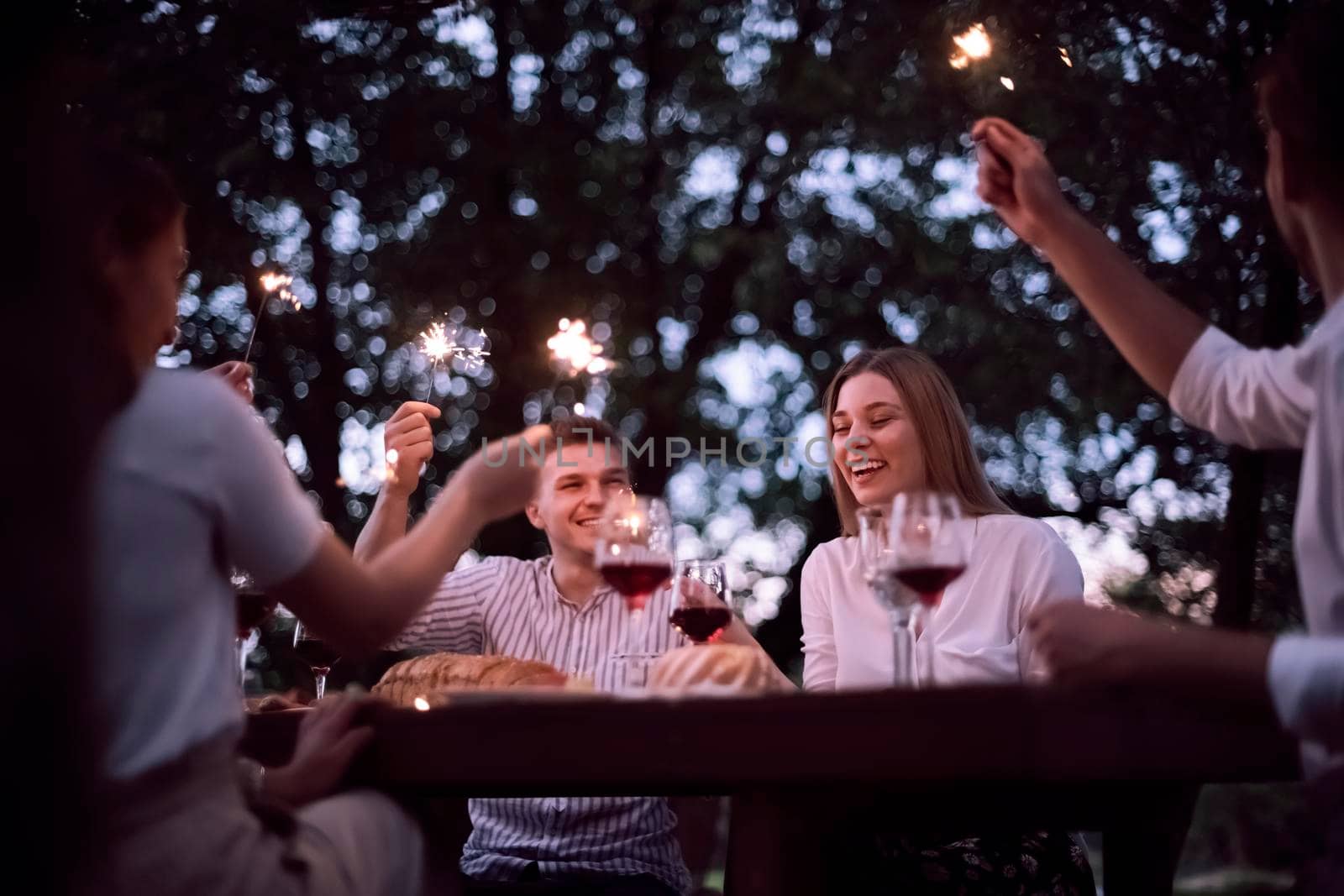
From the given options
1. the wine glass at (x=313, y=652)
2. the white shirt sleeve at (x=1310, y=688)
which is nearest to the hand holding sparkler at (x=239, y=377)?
the wine glass at (x=313, y=652)

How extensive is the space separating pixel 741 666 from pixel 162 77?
487 centimetres

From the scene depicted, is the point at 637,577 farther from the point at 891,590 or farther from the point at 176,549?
the point at 176,549

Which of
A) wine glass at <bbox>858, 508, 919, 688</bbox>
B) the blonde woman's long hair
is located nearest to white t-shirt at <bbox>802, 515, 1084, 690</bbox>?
the blonde woman's long hair

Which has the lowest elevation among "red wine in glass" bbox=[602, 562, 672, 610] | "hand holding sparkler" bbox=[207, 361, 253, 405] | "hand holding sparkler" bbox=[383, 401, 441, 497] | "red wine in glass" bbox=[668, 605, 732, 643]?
"red wine in glass" bbox=[668, 605, 732, 643]

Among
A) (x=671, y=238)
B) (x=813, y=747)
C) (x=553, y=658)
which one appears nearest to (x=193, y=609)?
(x=813, y=747)

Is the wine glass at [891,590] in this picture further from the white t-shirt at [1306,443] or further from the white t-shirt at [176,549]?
the white t-shirt at [176,549]

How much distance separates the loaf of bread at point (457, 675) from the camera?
8.14ft

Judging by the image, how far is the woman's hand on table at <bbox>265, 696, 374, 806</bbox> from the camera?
5.45 feet

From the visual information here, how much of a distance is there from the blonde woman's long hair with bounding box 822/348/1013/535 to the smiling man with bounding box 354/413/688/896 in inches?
30.3

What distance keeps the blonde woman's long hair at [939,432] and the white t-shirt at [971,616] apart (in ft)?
0.63

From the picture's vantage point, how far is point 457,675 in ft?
8.52

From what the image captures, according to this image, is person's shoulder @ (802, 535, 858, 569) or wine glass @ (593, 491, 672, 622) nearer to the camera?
wine glass @ (593, 491, 672, 622)

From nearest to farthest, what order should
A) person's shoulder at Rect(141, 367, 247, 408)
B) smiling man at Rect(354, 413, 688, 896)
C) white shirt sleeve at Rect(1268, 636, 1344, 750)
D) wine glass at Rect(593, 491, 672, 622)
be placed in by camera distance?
white shirt sleeve at Rect(1268, 636, 1344, 750), person's shoulder at Rect(141, 367, 247, 408), wine glass at Rect(593, 491, 672, 622), smiling man at Rect(354, 413, 688, 896)

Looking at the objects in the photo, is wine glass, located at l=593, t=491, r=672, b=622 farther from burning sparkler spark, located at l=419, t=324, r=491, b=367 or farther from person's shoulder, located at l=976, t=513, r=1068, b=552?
person's shoulder, located at l=976, t=513, r=1068, b=552
